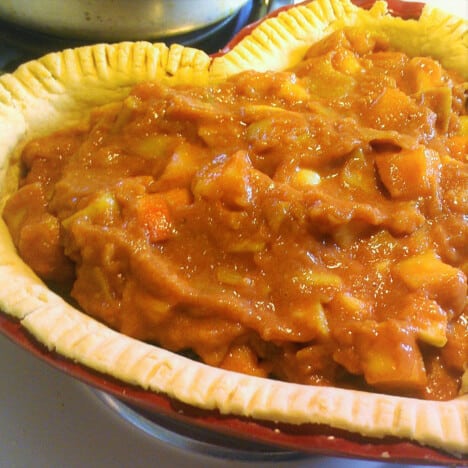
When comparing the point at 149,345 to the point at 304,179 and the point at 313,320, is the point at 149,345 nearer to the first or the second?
the point at 313,320

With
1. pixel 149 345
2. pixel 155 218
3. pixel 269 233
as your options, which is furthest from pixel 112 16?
pixel 149 345

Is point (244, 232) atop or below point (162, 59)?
below

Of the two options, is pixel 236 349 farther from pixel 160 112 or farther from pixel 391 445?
pixel 160 112

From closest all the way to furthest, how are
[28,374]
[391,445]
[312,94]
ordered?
[391,445] < [28,374] < [312,94]

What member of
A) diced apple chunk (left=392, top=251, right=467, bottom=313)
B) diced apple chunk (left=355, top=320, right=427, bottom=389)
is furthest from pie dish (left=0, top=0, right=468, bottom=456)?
diced apple chunk (left=392, top=251, right=467, bottom=313)

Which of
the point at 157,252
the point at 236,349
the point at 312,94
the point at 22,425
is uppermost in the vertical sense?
the point at 312,94

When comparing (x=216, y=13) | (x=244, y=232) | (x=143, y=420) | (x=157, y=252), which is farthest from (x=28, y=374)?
(x=216, y=13)

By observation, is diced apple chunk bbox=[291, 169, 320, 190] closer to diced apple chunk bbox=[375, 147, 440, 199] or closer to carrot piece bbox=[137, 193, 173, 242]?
diced apple chunk bbox=[375, 147, 440, 199]
